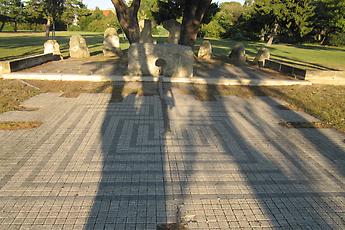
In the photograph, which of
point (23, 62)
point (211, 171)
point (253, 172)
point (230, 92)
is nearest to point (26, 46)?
point (23, 62)

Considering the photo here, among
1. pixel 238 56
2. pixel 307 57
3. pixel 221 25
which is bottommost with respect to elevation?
pixel 307 57

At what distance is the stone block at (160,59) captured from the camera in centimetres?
1223

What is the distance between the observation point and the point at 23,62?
531 inches

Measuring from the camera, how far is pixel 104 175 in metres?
4.90

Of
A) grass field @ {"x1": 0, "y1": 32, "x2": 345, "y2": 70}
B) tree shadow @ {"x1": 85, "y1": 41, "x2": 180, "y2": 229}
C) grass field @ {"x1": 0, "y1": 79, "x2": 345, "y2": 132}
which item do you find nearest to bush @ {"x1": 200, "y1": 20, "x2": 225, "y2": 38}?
grass field @ {"x1": 0, "y1": 32, "x2": 345, "y2": 70}

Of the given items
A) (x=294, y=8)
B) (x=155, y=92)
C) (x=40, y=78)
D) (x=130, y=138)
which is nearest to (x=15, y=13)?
(x=294, y=8)

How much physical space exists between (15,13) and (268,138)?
64.8m

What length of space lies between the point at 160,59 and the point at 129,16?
233 inches

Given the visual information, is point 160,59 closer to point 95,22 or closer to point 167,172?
point 167,172

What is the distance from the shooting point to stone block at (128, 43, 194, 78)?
12.2 m

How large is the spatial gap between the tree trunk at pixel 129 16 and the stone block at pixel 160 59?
5322mm

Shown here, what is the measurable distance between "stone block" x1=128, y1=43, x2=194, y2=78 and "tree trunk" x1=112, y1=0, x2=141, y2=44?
532 centimetres

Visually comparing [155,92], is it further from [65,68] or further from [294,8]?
[294,8]

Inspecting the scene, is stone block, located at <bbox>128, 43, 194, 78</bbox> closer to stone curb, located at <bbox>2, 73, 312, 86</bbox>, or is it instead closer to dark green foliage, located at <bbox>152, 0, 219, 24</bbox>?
stone curb, located at <bbox>2, 73, 312, 86</bbox>
